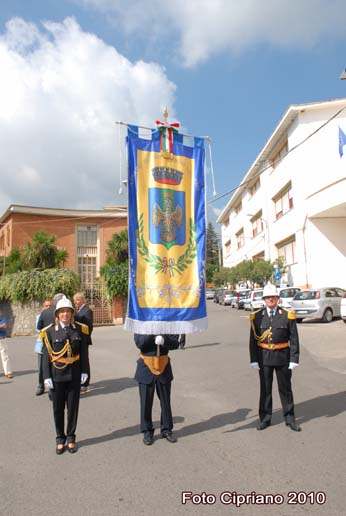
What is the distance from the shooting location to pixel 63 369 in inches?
189

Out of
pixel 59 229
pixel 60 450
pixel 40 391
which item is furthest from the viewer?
pixel 59 229

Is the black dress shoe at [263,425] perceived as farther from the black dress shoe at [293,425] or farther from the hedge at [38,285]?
the hedge at [38,285]

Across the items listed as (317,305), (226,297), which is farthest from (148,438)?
(226,297)

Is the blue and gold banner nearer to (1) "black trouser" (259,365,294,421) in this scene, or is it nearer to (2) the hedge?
(1) "black trouser" (259,365,294,421)

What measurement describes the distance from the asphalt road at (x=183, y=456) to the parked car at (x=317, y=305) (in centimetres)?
1145

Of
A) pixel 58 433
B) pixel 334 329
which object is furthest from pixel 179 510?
pixel 334 329

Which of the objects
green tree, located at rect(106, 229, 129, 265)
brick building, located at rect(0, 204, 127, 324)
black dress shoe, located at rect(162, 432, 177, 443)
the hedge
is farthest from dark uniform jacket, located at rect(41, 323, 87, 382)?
brick building, located at rect(0, 204, 127, 324)

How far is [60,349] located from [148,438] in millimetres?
1445

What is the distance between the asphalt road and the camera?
3434 mm

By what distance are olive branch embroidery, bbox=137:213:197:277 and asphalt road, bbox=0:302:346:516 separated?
2.06 metres

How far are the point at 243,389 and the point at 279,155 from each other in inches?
1199

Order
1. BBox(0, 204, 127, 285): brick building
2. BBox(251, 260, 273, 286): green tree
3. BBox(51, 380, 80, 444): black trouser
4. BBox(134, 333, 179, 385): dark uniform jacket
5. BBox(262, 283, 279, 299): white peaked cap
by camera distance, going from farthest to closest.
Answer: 1. BBox(0, 204, 127, 285): brick building
2. BBox(251, 260, 273, 286): green tree
3. BBox(262, 283, 279, 299): white peaked cap
4. BBox(134, 333, 179, 385): dark uniform jacket
5. BBox(51, 380, 80, 444): black trouser

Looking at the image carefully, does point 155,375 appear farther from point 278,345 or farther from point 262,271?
point 262,271

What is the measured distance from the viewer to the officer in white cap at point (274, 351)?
17.3ft
